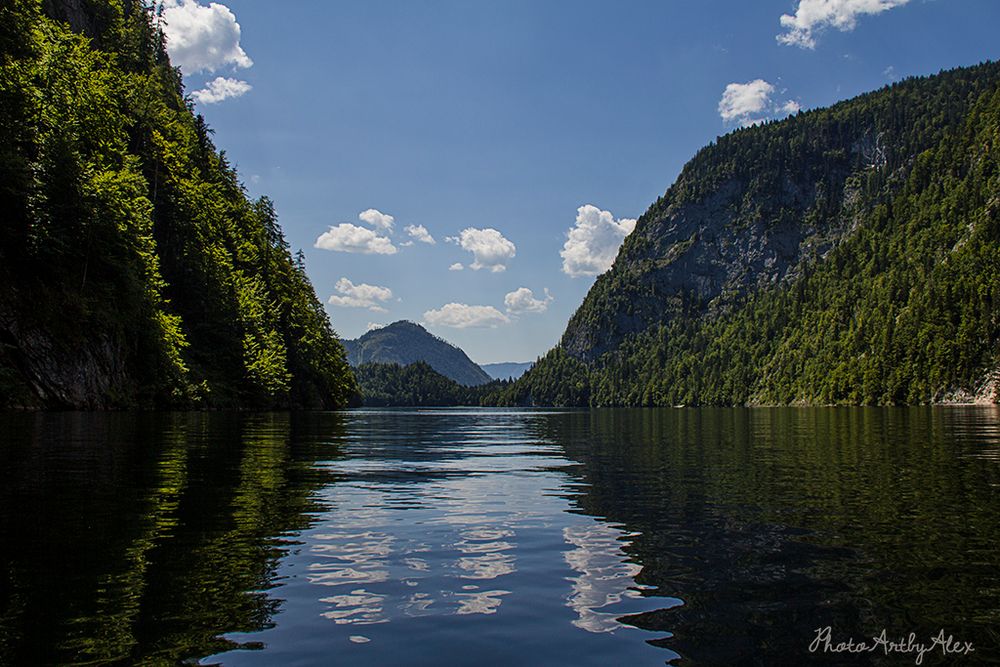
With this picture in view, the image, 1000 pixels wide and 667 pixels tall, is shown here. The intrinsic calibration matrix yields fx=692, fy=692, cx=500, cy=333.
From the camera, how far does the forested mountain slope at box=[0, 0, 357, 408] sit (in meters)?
49.0

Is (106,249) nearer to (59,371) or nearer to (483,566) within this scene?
(59,371)

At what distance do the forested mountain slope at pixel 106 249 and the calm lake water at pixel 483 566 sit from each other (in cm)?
3455

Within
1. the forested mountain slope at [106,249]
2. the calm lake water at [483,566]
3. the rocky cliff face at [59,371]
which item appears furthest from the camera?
the forested mountain slope at [106,249]

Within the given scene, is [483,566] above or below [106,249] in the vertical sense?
below

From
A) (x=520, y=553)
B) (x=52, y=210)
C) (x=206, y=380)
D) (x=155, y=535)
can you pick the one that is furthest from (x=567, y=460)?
(x=206, y=380)

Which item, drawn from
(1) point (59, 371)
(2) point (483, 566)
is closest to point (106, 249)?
(1) point (59, 371)

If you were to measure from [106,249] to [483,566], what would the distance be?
5568 centimetres

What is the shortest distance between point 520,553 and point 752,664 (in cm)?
519

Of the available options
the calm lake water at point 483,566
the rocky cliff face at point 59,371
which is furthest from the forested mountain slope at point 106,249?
the calm lake water at point 483,566

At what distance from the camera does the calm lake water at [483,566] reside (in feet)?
22.7

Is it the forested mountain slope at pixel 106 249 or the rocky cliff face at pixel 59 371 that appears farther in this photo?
the forested mountain slope at pixel 106 249

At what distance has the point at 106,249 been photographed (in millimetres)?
55375

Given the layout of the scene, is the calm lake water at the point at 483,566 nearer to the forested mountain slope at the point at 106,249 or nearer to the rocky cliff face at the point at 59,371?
the rocky cliff face at the point at 59,371

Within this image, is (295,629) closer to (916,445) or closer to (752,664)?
(752,664)
